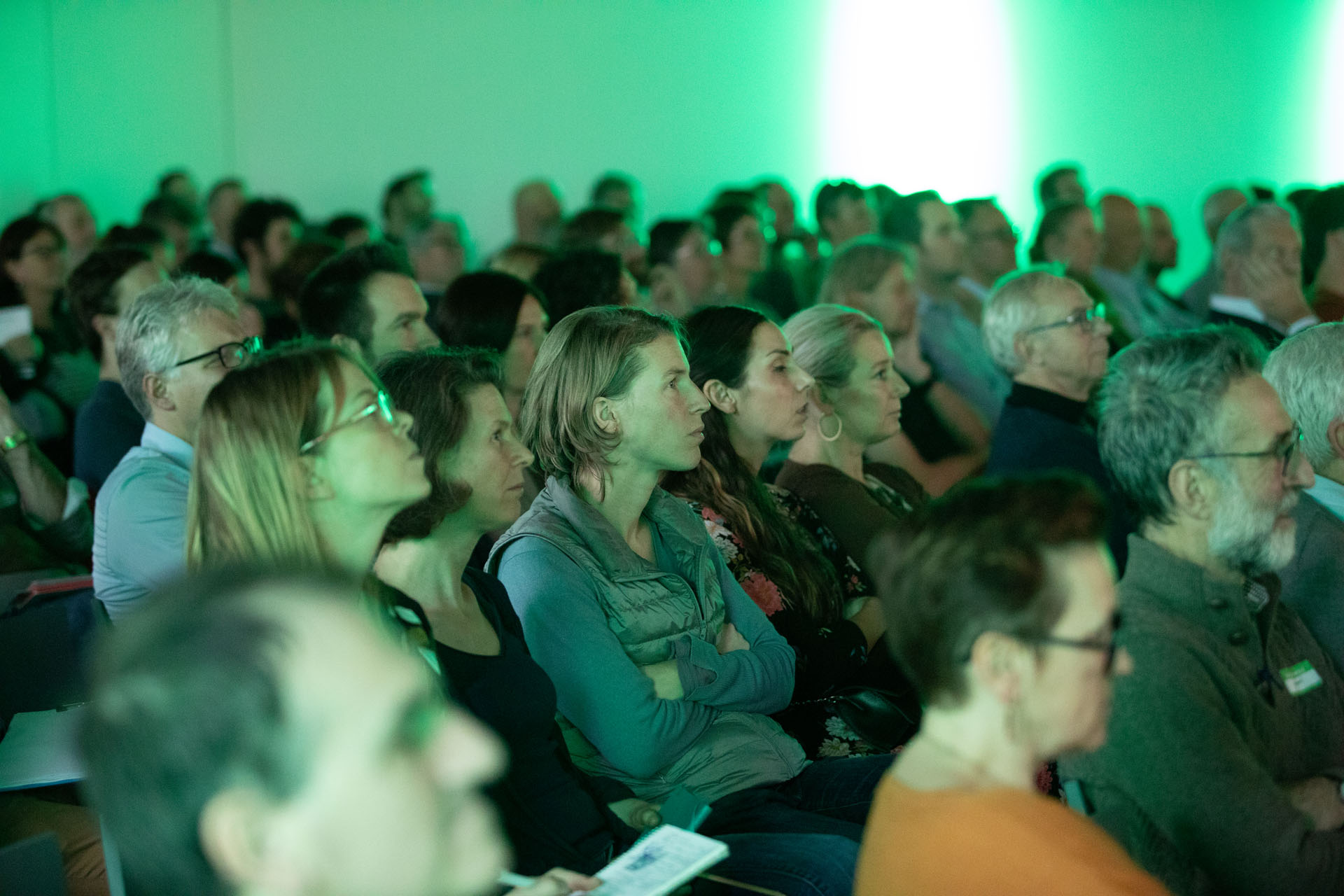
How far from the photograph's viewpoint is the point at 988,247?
6.05 meters

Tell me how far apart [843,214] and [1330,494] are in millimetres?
4414

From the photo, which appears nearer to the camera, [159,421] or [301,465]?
[301,465]

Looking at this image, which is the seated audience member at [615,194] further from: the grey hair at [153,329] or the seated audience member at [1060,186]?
the grey hair at [153,329]

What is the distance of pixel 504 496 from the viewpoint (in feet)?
7.18

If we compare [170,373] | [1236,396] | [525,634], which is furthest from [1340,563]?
[170,373]

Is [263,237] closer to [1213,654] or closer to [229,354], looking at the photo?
[229,354]

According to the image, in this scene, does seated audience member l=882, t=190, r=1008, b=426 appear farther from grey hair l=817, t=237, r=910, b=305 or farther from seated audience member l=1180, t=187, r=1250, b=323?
seated audience member l=1180, t=187, r=1250, b=323

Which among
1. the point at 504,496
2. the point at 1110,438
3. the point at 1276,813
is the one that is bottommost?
the point at 1276,813

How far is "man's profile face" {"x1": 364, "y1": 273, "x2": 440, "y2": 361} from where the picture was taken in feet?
11.6

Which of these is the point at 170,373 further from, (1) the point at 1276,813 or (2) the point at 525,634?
(1) the point at 1276,813

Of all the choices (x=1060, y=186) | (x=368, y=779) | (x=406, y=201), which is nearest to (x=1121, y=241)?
(x=1060, y=186)

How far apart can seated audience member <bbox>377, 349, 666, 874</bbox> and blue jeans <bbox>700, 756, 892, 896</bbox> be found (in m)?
0.17

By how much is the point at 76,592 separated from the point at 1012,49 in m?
8.53

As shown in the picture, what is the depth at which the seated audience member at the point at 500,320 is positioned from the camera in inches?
143
